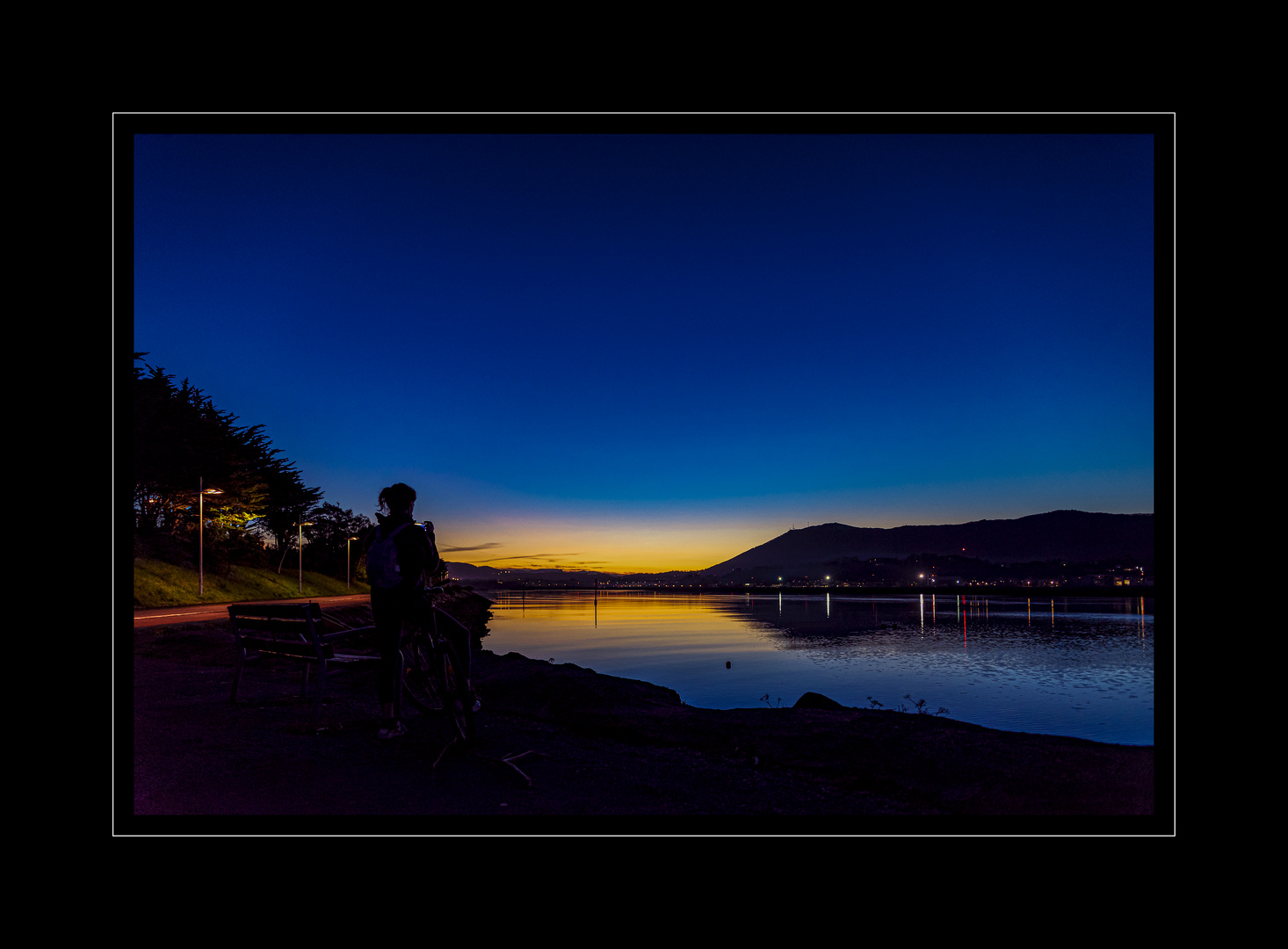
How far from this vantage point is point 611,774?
518 centimetres

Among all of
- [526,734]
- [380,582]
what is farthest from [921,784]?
[380,582]

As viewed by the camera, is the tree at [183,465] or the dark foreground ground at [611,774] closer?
the dark foreground ground at [611,774]

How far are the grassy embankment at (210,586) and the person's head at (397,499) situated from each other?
22.0m

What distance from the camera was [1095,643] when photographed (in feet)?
120

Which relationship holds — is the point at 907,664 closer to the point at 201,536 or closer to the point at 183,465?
the point at 201,536

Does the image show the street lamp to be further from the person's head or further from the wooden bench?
the person's head

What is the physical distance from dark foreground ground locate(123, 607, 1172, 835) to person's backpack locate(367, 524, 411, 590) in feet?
4.40

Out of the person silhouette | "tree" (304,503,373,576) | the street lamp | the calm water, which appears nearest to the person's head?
the person silhouette

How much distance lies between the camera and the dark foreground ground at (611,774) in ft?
12.0

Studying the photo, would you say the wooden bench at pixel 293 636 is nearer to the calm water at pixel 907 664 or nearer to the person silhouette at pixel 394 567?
the person silhouette at pixel 394 567

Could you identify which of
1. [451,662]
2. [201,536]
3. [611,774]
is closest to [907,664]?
[611,774]

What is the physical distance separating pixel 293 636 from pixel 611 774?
4277mm

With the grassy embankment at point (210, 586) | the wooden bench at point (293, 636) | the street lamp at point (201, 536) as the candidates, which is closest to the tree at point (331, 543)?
the grassy embankment at point (210, 586)
